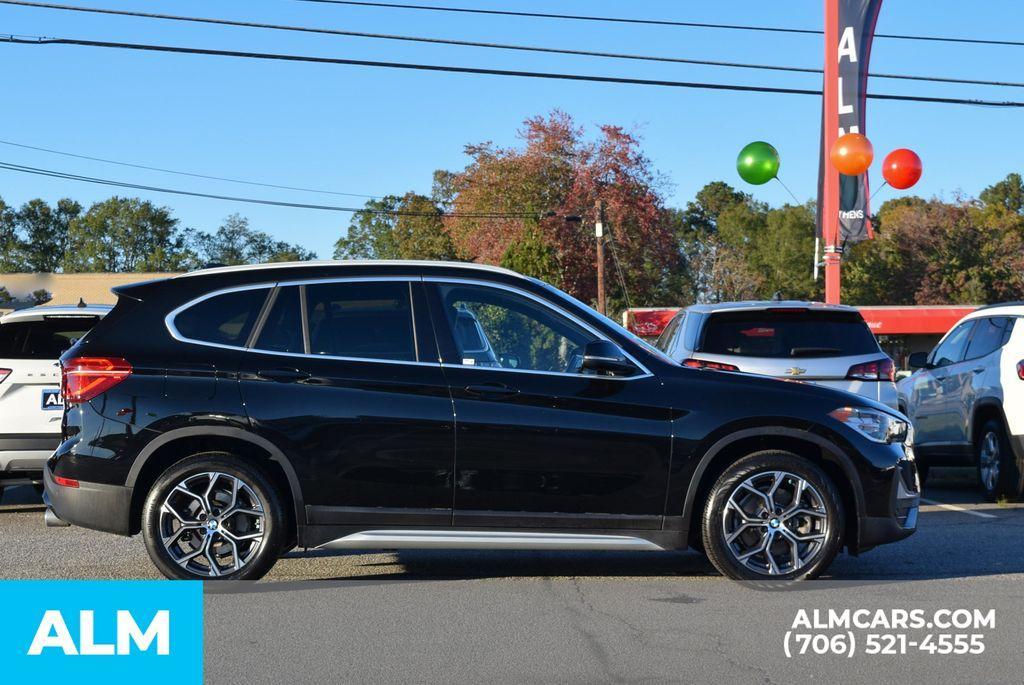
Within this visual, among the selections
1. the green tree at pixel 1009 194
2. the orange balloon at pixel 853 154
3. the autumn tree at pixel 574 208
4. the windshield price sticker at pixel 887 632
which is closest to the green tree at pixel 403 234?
the autumn tree at pixel 574 208

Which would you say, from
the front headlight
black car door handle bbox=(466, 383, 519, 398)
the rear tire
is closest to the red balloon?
the rear tire

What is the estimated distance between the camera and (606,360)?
666cm

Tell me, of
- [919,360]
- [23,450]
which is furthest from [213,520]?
[919,360]

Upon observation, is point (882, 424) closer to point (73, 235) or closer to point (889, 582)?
point (889, 582)

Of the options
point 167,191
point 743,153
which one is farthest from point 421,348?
point 167,191

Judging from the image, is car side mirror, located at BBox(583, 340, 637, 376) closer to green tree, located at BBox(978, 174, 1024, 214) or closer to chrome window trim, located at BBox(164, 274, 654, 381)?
chrome window trim, located at BBox(164, 274, 654, 381)

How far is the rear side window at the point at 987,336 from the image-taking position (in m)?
11.2

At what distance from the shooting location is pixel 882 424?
6996mm

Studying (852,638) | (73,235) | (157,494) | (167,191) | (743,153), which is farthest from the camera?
(73,235)

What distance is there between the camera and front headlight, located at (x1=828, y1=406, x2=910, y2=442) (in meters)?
6.87

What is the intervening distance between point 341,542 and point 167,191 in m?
42.5

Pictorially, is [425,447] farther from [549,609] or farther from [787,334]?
[787,334]

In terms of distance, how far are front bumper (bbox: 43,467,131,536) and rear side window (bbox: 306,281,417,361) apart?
1319 mm

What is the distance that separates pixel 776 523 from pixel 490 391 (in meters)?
1.76
